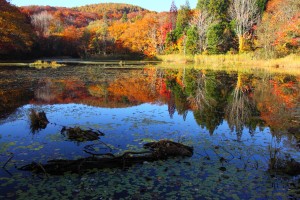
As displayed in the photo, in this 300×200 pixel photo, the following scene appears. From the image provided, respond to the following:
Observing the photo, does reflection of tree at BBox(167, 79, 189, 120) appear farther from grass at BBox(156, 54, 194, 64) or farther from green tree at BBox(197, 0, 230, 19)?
green tree at BBox(197, 0, 230, 19)

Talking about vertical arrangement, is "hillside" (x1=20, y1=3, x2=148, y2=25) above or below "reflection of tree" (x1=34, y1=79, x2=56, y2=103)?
above

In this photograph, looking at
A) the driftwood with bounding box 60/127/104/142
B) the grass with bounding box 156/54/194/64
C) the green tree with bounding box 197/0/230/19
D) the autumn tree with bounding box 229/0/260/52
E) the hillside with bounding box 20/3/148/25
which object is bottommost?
the driftwood with bounding box 60/127/104/142

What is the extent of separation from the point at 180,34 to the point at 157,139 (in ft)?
174

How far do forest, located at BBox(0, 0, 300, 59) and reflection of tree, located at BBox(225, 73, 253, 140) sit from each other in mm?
20848

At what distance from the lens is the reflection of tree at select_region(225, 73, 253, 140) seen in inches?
372

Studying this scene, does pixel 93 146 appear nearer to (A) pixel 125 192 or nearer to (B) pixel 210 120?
(A) pixel 125 192

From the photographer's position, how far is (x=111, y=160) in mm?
5922

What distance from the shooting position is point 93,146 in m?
7.14

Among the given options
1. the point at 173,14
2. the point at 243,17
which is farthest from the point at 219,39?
the point at 173,14

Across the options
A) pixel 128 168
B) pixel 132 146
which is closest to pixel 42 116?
pixel 132 146

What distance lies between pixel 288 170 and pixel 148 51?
61316mm

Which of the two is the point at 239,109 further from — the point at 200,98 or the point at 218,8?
the point at 218,8

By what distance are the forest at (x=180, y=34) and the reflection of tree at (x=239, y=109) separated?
2085cm

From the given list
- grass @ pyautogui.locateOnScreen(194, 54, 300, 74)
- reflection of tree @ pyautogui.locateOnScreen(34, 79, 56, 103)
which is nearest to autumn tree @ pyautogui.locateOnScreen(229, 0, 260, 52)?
grass @ pyautogui.locateOnScreen(194, 54, 300, 74)
